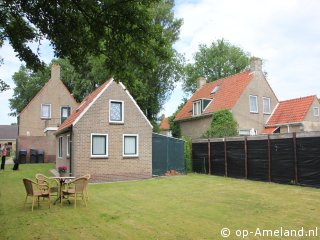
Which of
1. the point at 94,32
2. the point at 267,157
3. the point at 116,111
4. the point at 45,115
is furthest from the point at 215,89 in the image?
the point at 94,32

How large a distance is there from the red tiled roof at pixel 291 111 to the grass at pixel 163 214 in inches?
517

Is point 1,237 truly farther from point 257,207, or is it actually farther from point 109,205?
point 257,207

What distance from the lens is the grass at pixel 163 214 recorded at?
7.78 metres

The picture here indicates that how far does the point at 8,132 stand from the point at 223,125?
5858cm

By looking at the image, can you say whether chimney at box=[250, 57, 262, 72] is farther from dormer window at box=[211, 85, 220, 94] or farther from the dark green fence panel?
the dark green fence panel

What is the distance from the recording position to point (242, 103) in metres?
27.4

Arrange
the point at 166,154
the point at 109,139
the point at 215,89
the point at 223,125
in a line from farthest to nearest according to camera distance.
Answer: the point at 215,89 → the point at 223,125 → the point at 166,154 → the point at 109,139

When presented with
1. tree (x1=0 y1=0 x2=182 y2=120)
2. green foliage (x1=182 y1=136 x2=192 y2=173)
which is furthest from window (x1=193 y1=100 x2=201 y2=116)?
tree (x1=0 y1=0 x2=182 y2=120)

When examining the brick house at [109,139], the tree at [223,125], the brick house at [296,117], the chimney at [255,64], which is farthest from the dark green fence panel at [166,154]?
the chimney at [255,64]

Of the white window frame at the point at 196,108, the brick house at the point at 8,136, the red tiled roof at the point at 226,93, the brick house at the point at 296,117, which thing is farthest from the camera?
the brick house at the point at 8,136

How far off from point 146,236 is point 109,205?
4353 mm

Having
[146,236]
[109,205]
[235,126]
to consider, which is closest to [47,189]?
[109,205]

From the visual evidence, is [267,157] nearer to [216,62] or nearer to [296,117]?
[296,117]

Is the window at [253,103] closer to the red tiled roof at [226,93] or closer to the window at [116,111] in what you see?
the red tiled roof at [226,93]
